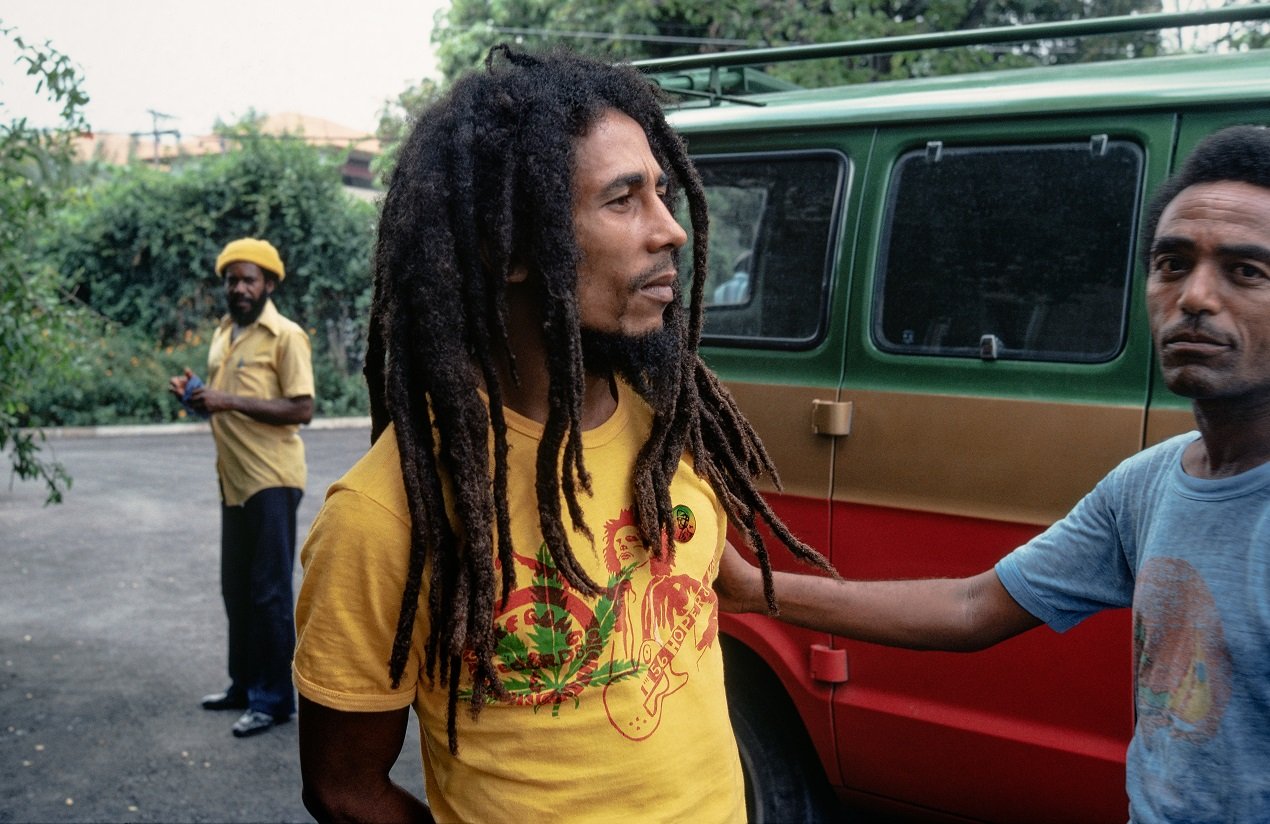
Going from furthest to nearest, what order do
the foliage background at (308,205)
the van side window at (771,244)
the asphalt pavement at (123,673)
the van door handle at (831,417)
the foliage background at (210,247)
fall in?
1. the foliage background at (210,247)
2. the foliage background at (308,205)
3. the asphalt pavement at (123,673)
4. the van side window at (771,244)
5. the van door handle at (831,417)

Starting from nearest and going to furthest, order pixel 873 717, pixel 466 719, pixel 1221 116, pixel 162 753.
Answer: pixel 466 719
pixel 1221 116
pixel 873 717
pixel 162 753

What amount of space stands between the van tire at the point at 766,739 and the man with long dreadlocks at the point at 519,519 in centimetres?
168

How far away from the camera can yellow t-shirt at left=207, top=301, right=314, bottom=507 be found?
524 cm

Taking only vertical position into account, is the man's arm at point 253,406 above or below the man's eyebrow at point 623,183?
below

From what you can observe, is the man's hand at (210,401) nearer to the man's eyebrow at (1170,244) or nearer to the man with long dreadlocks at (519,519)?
the man with long dreadlocks at (519,519)

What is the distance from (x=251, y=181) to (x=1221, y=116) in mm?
16383

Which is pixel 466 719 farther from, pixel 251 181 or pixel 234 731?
pixel 251 181

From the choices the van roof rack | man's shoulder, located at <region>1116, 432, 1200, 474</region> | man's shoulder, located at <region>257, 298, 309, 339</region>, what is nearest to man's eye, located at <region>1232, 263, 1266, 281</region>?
man's shoulder, located at <region>1116, 432, 1200, 474</region>

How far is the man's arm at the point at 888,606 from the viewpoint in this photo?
6.87 feet

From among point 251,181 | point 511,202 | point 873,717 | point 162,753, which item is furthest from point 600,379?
point 251,181

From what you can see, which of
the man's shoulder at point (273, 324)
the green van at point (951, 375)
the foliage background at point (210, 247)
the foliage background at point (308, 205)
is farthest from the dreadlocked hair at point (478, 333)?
the foliage background at point (210, 247)

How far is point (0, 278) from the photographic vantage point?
5.13m

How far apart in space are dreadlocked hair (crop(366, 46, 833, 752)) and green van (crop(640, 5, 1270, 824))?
1473 mm

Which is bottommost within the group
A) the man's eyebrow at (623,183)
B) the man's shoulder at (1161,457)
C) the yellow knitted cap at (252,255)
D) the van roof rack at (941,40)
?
the man's shoulder at (1161,457)
